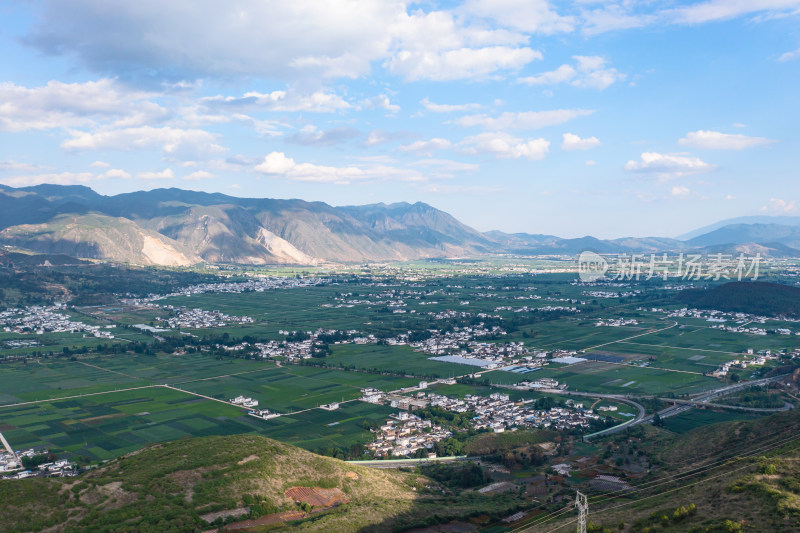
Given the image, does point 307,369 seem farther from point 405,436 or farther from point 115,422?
point 405,436

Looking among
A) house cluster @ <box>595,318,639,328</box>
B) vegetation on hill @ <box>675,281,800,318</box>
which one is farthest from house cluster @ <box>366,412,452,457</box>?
vegetation on hill @ <box>675,281,800,318</box>

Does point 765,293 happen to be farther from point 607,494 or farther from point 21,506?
point 21,506

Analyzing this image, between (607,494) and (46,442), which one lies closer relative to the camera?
(607,494)

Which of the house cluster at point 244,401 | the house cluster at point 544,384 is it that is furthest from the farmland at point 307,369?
the house cluster at point 244,401

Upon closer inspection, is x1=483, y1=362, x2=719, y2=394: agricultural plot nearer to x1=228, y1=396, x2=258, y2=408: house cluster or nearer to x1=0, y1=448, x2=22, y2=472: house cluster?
x1=228, y1=396, x2=258, y2=408: house cluster

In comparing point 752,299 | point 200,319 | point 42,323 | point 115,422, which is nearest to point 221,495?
point 115,422

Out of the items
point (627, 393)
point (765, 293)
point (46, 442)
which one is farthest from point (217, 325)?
point (765, 293)
